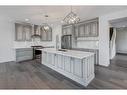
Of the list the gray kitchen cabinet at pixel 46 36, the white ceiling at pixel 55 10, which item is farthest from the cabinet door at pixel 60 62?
the gray kitchen cabinet at pixel 46 36

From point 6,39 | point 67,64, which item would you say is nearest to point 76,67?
point 67,64

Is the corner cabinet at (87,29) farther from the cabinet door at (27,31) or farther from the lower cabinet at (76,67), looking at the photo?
the cabinet door at (27,31)

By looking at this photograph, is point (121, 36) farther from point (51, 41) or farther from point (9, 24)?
point (9, 24)

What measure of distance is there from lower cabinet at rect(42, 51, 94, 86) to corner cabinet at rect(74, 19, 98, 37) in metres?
2.20

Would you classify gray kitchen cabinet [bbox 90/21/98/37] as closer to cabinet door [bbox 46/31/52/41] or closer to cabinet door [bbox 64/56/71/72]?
cabinet door [bbox 64/56/71/72]

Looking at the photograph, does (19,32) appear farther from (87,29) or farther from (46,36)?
(87,29)

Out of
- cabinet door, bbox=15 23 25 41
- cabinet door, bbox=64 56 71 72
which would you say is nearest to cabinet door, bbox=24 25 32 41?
cabinet door, bbox=15 23 25 41

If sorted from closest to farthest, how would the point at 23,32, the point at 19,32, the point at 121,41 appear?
the point at 19,32 < the point at 23,32 < the point at 121,41

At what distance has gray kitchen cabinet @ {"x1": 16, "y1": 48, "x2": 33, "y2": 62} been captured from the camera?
5.29 meters

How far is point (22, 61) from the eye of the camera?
5469 millimetres

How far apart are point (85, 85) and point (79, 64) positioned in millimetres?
593

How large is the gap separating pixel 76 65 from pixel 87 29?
2955mm

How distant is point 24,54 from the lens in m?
5.57

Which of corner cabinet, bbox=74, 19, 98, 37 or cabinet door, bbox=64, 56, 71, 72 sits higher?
corner cabinet, bbox=74, 19, 98, 37
